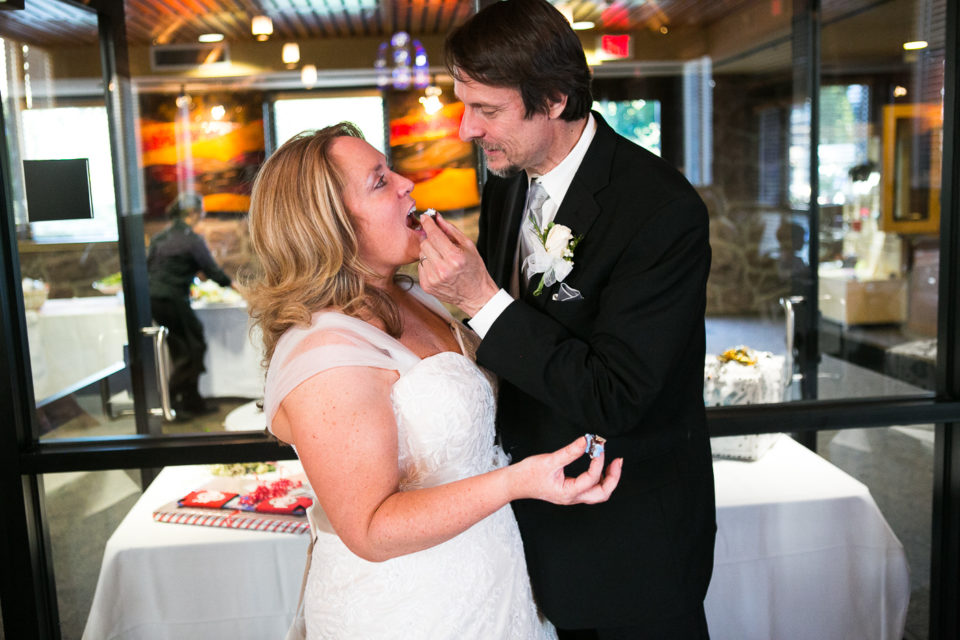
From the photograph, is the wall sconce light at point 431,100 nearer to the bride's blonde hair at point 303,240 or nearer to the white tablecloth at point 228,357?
the white tablecloth at point 228,357

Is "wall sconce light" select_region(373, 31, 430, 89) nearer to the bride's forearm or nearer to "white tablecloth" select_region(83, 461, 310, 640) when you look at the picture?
"white tablecloth" select_region(83, 461, 310, 640)

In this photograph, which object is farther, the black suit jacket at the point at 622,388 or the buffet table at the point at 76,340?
the buffet table at the point at 76,340

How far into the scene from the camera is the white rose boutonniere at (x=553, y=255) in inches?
63.8

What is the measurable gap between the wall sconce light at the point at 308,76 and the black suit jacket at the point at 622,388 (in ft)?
6.32

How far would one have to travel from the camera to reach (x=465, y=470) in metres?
1.62

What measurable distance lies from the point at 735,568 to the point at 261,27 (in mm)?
2680

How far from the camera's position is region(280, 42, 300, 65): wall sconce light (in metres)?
3.40

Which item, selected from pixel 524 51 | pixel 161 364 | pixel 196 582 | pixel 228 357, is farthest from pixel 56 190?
pixel 524 51

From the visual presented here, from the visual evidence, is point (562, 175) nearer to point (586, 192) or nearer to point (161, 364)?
point (586, 192)

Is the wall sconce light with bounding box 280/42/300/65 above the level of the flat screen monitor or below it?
above

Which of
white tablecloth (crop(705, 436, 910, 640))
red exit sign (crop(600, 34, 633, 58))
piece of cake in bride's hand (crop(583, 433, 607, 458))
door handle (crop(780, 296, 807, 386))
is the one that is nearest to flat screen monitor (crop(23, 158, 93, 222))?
piece of cake in bride's hand (crop(583, 433, 607, 458))

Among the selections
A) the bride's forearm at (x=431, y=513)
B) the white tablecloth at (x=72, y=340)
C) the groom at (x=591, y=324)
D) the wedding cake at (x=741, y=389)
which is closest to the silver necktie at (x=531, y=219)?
the groom at (x=591, y=324)

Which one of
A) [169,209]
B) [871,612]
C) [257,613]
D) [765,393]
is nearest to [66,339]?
[169,209]

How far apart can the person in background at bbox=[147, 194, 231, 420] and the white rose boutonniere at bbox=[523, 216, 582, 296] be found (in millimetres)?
2249
